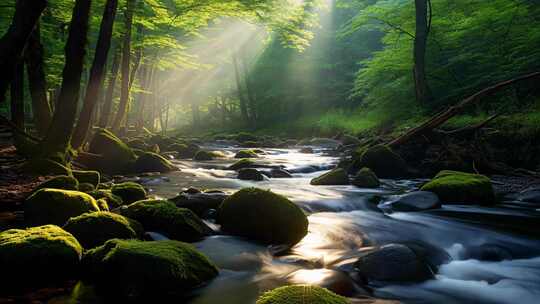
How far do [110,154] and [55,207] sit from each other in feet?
21.8

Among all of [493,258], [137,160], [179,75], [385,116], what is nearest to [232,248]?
[493,258]

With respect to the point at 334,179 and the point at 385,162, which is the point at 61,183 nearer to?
the point at 334,179

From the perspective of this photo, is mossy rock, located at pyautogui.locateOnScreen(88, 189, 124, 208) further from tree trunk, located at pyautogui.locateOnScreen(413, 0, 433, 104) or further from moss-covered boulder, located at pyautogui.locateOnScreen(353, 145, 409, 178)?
tree trunk, located at pyautogui.locateOnScreen(413, 0, 433, 104)

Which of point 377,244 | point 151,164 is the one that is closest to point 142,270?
point 377,244

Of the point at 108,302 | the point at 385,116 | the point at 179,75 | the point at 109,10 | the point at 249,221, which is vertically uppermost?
the point at 179,75

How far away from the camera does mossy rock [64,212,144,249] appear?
4.32 metres

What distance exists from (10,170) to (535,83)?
13.4m

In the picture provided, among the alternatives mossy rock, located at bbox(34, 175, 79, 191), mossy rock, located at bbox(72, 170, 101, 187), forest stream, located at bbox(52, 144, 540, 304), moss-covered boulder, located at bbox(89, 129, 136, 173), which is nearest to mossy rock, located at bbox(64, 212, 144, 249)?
forest stream, located at bbox(52, 144, 540, 304)

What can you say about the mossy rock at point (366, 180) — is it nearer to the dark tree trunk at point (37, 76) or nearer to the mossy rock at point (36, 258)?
the mossy rock at point (36, 258)

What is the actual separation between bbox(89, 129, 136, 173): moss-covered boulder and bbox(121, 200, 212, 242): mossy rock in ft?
20.2

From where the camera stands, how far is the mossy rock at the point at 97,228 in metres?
4.32

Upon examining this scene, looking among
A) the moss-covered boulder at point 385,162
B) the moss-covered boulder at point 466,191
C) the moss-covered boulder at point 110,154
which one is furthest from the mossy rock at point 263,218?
the moss-covered boulder at point 110,154

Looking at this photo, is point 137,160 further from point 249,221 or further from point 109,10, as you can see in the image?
point 249,221

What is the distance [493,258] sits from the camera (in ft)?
16.2
